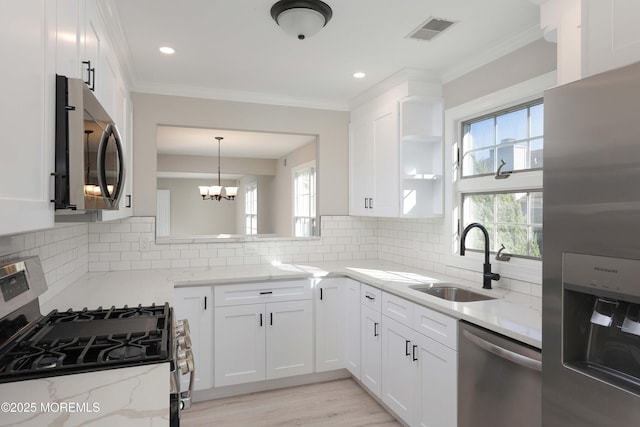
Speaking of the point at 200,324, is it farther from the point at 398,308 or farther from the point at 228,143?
the point at 228,143

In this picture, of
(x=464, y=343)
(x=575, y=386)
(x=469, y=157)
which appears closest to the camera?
(x=575, y=386)

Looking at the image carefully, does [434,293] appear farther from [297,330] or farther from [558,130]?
[558,130]

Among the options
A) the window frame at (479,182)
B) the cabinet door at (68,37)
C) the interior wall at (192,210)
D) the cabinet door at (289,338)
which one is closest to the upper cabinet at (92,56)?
the cabinet door at (68,37)

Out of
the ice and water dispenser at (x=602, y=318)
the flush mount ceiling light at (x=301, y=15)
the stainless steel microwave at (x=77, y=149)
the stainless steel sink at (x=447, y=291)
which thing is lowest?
the stainless steel sink at (x=447, y=291)

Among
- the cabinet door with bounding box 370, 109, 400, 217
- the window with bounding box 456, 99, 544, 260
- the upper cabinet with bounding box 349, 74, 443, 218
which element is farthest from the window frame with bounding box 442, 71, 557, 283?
the cabinet door with bounding box 370, 109, 400, 217

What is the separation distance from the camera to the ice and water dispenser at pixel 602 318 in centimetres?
99

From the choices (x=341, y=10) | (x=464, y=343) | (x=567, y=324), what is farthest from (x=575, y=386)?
(x=341, y=10)

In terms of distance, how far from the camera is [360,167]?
377cm

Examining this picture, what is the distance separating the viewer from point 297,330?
3172mm

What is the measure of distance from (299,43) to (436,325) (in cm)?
194

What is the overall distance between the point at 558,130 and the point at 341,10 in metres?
1.43

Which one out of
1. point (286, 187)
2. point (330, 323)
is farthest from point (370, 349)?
point (286, 187)

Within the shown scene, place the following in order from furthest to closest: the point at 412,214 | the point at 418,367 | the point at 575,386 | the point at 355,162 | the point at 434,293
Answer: the point at 355,162, the point at 412,214, the point at 434,293, the point at 418,367, the point at 575,386

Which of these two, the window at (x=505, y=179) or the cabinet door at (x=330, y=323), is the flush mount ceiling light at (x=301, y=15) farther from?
the cabinet door at (x=330, y=323)
